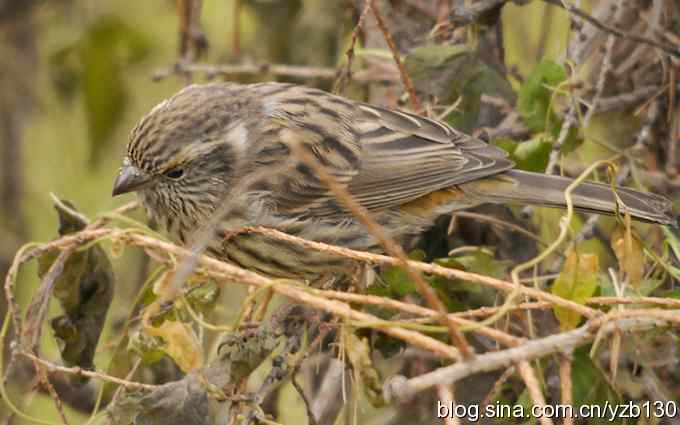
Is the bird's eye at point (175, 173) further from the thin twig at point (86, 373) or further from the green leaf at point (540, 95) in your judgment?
the green leaf at point (540, 95)

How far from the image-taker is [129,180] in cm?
412

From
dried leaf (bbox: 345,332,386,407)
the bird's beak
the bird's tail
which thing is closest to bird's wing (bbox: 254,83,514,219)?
the bird's tail

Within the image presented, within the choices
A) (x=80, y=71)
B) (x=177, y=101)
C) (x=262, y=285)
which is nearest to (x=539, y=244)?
(x=177, y=101)

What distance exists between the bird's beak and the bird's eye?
0.09 m

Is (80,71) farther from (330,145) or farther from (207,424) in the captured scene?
(207,424)

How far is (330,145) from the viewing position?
4.40 metres

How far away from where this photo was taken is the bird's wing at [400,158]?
4379 mm

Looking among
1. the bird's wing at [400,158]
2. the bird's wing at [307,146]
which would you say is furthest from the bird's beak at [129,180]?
the bird's wing at [400,158]

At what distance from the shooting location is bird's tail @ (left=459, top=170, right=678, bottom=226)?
143 inches

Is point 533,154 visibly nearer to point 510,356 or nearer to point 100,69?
point 510,356

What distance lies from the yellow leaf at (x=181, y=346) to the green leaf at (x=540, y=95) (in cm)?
155

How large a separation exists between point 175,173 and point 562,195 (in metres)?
1.47

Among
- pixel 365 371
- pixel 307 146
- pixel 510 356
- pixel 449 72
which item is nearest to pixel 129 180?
pixel 307 146

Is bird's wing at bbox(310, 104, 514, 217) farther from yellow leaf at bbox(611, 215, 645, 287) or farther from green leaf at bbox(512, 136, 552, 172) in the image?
yellow leaf at bbox(611, 215, 645, 287)
